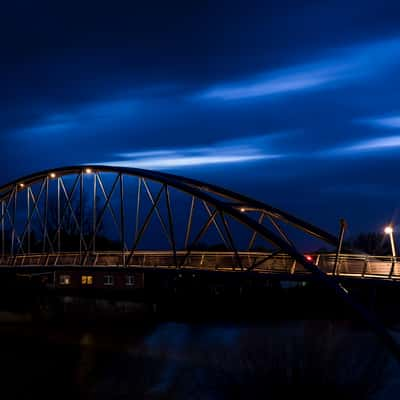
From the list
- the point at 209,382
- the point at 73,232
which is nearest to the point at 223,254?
the point at 209,382

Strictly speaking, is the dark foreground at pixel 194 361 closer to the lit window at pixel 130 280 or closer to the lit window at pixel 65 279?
the lit window at pixel 130 280

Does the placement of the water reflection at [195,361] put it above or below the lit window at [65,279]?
above

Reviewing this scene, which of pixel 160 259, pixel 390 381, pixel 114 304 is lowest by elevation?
pixel 114 304

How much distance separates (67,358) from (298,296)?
25.1 m

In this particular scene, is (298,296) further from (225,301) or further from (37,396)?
(37,396)

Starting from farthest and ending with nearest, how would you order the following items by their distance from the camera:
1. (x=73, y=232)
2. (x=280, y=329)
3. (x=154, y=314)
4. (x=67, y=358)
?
(x=73, y=232)
(x=154, y=314)
(x=280, y=329)
(x=67, y=358)

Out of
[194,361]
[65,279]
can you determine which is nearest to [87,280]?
[65,279]

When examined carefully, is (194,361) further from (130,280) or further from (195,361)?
(130,280)

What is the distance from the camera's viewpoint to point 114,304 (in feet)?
224

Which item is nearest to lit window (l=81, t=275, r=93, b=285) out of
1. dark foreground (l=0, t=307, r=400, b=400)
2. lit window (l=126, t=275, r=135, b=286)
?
lit window (l=126, t=275, r=135, b=286)

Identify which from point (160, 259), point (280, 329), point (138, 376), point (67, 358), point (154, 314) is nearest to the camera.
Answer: point (138, 376)

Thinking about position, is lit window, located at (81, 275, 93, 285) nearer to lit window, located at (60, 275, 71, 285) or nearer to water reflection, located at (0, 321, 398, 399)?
lit window, located at (60, 275, 71, 285)

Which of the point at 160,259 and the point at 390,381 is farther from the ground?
the point at 160,259

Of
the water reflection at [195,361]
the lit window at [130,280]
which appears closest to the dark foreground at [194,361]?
the water reflection at [195,361]
